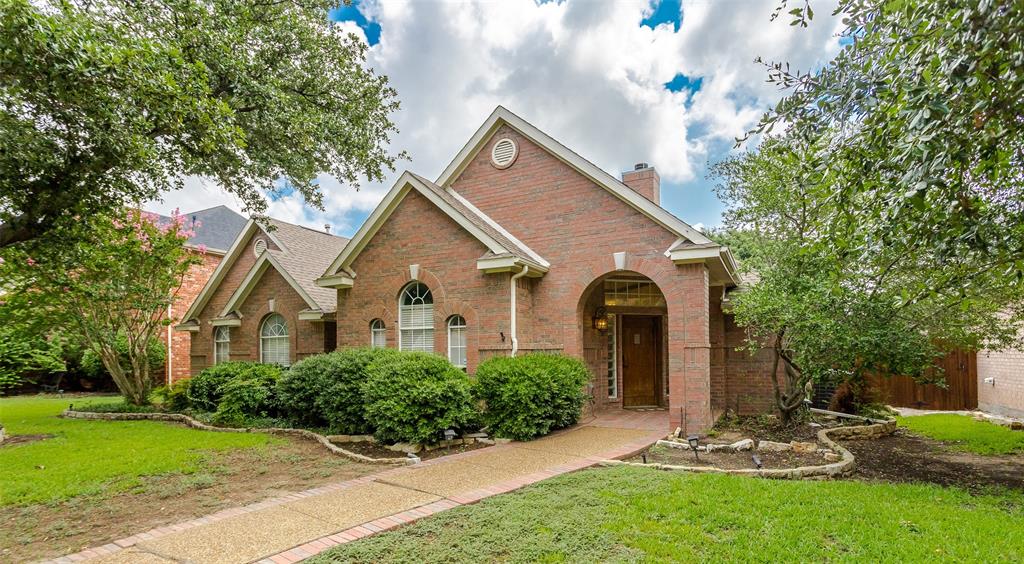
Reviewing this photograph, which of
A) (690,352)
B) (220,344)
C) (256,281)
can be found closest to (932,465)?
(690,352)

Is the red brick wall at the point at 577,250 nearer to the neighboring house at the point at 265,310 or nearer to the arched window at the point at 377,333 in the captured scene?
the arched window at the point at 377,333

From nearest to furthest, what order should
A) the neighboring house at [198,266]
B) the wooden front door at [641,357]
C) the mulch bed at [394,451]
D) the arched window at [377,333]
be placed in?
the mulch bed at [394,451], the arched window at [377,333], the wooden front door at [641,357], the neighboring house at [198,266]

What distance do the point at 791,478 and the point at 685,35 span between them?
29.7ft

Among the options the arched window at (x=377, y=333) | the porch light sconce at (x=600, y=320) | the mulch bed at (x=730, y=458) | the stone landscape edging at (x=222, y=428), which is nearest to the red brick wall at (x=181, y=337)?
the stone landscape edging at (x=222, y=428)

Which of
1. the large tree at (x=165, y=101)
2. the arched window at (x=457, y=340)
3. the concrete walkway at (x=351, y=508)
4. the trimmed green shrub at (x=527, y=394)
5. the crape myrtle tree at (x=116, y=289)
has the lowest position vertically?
the concrete walkway at (x=351, y=508)

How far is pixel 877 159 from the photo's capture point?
4.07m

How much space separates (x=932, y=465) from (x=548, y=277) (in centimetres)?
736

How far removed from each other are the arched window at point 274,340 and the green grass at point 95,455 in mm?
3620

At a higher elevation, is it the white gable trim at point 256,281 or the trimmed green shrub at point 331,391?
the white gable trim at point 256,281

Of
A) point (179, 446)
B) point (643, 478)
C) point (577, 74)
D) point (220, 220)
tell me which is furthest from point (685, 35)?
point (220, 220)

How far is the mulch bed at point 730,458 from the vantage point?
7.64m

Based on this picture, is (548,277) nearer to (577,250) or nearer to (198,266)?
(577,250)

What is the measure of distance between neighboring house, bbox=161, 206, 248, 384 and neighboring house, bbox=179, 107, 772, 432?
1186 cm

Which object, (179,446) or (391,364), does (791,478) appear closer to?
(391,364)
